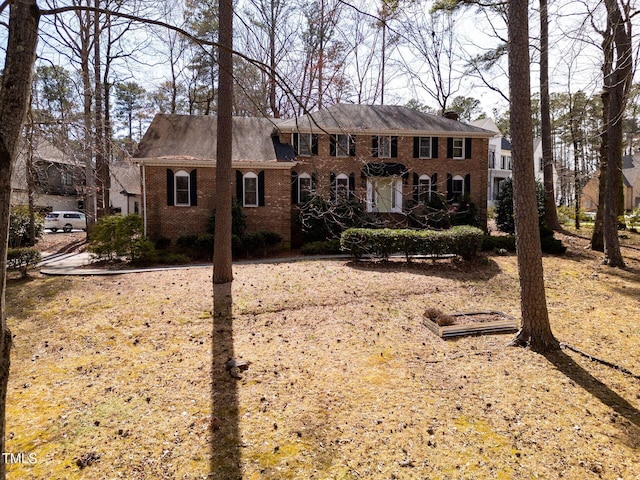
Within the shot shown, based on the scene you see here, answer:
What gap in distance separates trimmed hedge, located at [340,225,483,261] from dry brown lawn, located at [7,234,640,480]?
355cm

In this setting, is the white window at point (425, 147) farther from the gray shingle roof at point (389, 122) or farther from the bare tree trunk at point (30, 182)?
the bare tree trunk at point (30, 182)

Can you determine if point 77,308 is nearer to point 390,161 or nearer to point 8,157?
point 8,157

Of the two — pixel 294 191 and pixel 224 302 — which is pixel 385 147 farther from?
pixel 224 302

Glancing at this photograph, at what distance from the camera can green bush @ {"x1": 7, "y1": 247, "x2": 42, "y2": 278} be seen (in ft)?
34.9

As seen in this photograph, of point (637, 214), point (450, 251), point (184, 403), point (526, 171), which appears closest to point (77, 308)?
point (184, 403)

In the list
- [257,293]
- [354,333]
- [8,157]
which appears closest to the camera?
[8,157]

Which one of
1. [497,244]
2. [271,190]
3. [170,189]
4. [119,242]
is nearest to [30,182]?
[119,242]

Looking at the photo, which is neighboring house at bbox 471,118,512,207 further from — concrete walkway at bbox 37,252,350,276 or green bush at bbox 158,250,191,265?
green bush at bbox 158,250,191,265

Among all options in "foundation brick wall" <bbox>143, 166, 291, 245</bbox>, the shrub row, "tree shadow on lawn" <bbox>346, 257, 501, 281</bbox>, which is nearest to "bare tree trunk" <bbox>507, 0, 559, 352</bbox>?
"tree shadow on lawn" <bbox>346, 257, 501, 281</bbox>

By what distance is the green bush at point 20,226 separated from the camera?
14742mm

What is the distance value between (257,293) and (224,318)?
152 cm

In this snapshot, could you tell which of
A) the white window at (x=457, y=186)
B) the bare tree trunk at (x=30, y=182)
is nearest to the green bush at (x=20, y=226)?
the bare tree trunk at (x=30, y=182)

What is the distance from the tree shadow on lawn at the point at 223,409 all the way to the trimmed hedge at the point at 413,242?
20.1 feet

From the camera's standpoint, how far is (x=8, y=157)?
225cm
